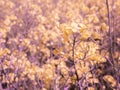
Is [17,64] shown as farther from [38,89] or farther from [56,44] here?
[56,44]

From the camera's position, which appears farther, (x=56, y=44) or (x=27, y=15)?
(x=27, y=15)

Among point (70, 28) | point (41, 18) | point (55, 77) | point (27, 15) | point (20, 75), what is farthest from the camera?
point (27, 15)

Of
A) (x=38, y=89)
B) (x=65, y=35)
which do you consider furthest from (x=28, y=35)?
(x=65, y=35)

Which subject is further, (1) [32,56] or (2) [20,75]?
(1) [32,56]

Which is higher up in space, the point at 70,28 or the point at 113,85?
the point at 70,28

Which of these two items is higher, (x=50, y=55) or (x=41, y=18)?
(x=41, y=18)

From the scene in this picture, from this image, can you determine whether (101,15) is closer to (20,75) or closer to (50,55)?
(50,55)

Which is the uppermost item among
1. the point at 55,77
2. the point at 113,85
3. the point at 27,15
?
the point at 27,15

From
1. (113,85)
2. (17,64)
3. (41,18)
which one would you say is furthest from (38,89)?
(41,18)

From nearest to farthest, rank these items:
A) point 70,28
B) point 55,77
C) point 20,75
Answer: point 70,28, point 55,77, point 20,75
